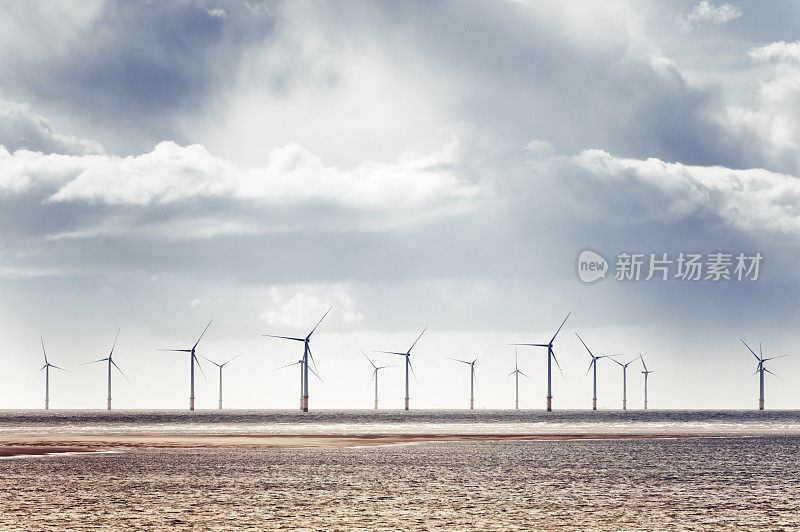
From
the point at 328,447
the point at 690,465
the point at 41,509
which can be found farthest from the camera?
the point at 328,447

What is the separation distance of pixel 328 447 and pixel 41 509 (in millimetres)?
37402

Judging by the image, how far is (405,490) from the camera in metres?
35.9

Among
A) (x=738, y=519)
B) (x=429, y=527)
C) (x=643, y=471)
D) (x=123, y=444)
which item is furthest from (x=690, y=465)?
(x=123, y=444)

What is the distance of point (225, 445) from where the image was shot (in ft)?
230

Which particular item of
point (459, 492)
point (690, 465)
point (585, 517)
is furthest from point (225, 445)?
point (585, 517)

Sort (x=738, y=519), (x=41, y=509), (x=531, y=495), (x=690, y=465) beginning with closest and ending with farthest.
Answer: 1. (x=738, y=519)
2. (x=41, y=509)
3. (x=531, y=495)
4. (x=690, y=465)

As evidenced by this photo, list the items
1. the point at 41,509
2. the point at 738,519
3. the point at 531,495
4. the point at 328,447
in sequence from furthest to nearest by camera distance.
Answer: the point at 328,447
the point at 531,495
the point at 41,509
the point at 738,519

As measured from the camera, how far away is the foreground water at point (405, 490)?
27.7 metres

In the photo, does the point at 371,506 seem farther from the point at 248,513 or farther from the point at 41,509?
the point at 41,509

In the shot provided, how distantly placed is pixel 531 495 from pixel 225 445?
3944 centimetres

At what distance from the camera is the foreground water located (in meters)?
27.7

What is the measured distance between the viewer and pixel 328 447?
6662 centimetres

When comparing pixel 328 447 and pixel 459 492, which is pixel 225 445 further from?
pixel 459 492

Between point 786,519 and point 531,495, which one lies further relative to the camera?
point 531,495
